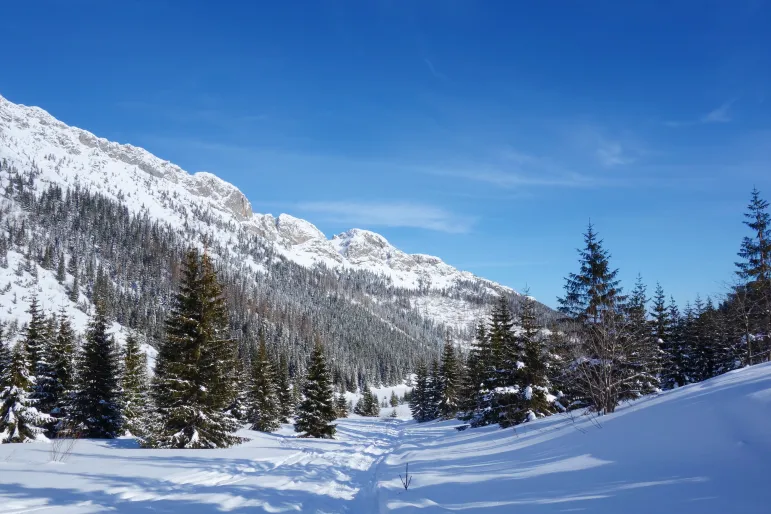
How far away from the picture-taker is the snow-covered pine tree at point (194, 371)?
17.6 m

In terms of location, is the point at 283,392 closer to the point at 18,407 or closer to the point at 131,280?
the point at 18,407

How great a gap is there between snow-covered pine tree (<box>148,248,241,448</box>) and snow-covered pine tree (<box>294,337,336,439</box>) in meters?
9.88

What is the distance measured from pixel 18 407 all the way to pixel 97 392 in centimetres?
386

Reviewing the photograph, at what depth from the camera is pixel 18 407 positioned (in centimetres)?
2452

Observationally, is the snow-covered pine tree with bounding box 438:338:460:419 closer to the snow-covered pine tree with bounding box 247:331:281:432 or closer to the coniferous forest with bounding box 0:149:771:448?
the coniferous forest with bounding box 0:149:771:448

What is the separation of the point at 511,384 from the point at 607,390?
34.1ft

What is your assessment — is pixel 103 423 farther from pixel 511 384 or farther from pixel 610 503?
pixel 610 503

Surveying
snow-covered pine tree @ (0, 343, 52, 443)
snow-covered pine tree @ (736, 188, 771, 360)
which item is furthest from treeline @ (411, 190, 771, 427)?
snow-covered pine tree @ (0, 343, 52, 443)

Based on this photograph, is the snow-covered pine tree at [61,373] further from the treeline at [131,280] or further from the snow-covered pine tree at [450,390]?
the treeline at [131,280]

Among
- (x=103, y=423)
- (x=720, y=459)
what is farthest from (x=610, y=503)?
(x=103, y=423)

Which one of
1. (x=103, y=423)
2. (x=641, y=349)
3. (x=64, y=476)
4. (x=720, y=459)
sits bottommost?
(x=103, y=423)

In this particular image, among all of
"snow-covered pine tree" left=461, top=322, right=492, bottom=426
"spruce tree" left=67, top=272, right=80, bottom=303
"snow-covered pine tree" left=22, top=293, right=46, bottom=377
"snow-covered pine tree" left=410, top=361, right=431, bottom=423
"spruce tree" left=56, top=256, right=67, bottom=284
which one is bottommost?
"snow-covered pine tree" left=410, top=361, right=431, bottom=423

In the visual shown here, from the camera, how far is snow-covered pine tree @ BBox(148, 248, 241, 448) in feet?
57.8

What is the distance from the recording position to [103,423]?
26.7 metres
